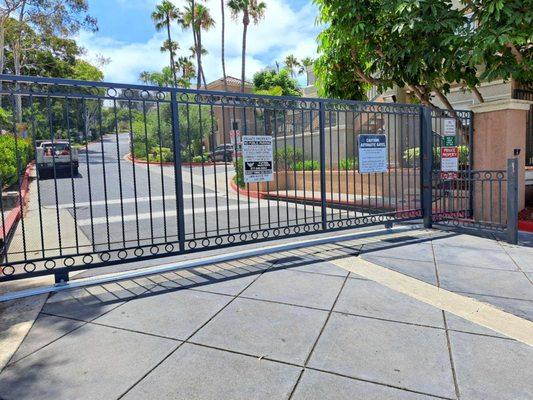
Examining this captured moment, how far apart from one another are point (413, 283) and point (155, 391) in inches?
127

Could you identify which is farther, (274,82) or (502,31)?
(274,82)

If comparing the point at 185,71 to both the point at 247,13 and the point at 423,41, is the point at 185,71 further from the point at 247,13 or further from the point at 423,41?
the point at 423,41

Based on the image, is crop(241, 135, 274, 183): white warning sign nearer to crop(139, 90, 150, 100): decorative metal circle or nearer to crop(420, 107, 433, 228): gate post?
crop(139, 90, 150, 100): decorative metal circle

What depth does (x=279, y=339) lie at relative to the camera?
3.37 m

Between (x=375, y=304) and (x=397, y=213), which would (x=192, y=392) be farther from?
(x=397, y=213)

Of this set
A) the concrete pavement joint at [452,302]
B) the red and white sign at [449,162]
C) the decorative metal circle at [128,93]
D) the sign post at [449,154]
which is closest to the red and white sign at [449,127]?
the sign post at [449,154]

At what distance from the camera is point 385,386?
8.74ft

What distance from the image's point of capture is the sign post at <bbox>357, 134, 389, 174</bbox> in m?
7.12

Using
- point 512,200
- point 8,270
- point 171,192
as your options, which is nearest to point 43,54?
point 171,192

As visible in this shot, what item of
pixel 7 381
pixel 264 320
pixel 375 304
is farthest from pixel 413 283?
pixel 7 381

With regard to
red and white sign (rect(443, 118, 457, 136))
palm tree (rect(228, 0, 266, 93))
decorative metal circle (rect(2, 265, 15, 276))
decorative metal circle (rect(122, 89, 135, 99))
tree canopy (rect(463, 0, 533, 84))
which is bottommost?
decorative metal circle (rect(2, 265, 15, 276))

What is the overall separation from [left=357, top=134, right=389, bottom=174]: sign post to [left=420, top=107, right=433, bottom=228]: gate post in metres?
1.01

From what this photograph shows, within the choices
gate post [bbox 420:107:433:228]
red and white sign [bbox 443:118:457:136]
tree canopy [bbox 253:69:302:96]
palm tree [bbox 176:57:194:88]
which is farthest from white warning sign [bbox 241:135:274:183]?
palm tree [bbox 176:57:194:88]

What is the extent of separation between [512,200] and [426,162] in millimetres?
1743
